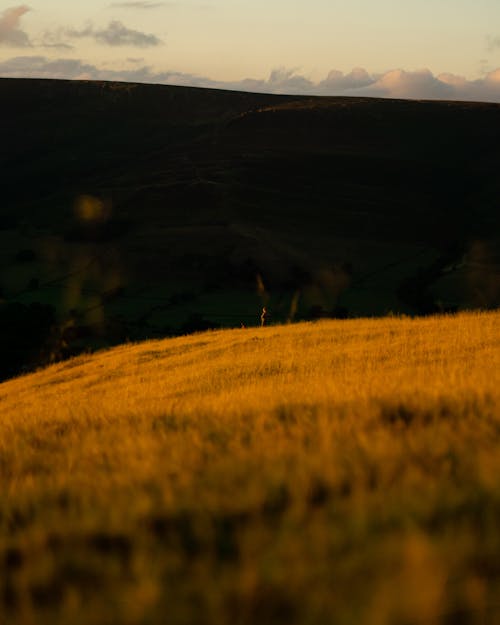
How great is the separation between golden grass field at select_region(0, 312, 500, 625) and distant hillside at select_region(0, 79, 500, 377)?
3980 centimetres

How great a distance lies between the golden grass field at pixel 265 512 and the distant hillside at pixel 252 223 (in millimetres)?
39796

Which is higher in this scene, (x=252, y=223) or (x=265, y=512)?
(x=265, y=512)

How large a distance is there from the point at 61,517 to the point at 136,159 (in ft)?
597

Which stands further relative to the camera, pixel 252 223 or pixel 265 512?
pixel 252 223

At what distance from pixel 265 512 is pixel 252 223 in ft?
394

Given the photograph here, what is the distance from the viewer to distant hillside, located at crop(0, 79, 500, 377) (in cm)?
7881

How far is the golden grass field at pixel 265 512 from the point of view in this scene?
9.79 feet

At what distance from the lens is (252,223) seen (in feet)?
404

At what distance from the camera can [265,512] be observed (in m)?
4.04

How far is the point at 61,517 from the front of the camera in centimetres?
425

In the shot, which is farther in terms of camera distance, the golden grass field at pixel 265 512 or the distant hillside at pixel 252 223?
the distant hillside at pixel 252 223

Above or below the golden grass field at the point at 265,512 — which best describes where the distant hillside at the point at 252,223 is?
below

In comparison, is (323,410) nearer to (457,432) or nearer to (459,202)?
(457,432)

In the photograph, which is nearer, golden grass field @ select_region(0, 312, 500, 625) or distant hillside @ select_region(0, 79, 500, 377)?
golden grass field @ select_region(0, 312, 500, 625)
